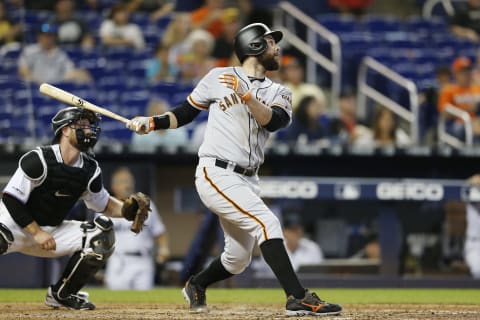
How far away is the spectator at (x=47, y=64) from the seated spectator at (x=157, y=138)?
144 centimetres

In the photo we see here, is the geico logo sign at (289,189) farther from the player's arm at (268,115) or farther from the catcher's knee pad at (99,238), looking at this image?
the player's arm at (268,115)

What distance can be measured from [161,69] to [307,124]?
2228 mm

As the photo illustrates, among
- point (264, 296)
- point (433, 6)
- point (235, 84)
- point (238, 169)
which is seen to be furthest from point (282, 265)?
point (433, 6)

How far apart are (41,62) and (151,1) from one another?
2.92 metres

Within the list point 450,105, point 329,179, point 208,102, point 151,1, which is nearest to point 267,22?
point 151,1

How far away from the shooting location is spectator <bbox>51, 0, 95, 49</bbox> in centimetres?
1222

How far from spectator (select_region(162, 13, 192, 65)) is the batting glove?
6.37m

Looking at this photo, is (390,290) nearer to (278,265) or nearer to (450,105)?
(450,105)

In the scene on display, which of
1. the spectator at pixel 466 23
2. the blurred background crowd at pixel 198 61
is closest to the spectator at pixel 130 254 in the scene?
the blurred background crowd at pixel 198 61

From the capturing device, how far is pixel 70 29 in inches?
483

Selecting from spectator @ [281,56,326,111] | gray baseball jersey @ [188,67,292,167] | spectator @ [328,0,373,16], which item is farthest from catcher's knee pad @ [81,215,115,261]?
spectator @ [328,0,373,16]

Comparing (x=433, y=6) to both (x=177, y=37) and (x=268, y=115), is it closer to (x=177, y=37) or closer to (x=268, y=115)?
(x=177, y=37)

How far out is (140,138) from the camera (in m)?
10.1

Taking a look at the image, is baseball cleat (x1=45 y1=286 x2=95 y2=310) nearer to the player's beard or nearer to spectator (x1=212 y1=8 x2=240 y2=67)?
the player's beard
